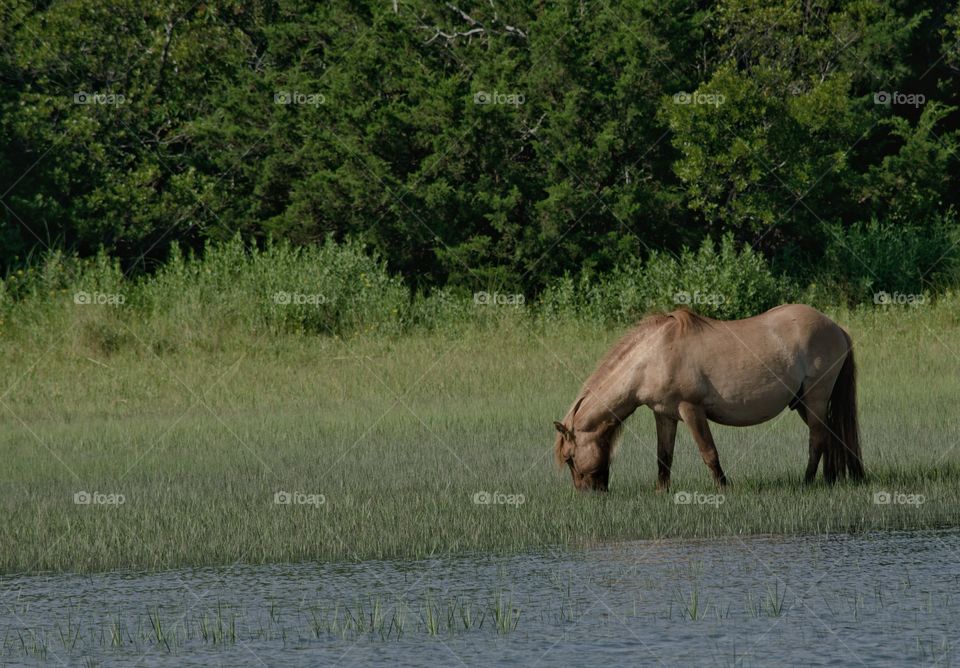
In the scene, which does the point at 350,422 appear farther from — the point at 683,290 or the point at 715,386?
the point at 683,290

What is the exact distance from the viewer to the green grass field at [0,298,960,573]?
12.3 metres

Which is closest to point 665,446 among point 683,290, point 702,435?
point 702,435

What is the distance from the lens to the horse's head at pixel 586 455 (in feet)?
45.6

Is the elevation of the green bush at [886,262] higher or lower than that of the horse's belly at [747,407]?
higher

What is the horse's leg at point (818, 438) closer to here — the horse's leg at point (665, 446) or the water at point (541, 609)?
the horse's leg at point (665, 446)

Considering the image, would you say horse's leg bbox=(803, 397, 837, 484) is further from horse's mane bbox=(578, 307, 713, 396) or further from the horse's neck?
the horse's neck

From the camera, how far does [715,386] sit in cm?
1407

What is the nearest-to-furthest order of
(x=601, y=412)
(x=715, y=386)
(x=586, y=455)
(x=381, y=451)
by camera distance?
1. (x=601, y=412)
2. (x=586, y=455)
3. (x=715, y=386)
4. (x=381, y=451)

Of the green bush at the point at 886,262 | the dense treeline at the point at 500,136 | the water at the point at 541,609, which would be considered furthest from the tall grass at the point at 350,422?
the green bush at the point at 886,262

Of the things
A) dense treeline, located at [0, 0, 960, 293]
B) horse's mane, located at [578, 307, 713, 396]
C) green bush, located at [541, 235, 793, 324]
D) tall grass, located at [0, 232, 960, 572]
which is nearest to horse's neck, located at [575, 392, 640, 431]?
horse's mane, located at [578, 307, 713, 396]

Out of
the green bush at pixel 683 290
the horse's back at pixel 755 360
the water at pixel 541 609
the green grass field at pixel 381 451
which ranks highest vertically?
the green bush at pixel 683 290

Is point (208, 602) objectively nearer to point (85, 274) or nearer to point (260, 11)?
point (85, 274)

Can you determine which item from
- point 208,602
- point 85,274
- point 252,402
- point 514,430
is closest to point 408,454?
point 514,430

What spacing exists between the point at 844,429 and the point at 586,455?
2.59m
